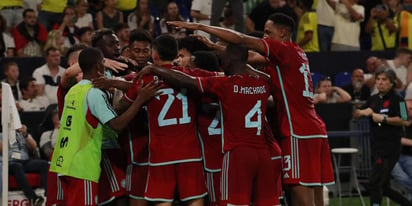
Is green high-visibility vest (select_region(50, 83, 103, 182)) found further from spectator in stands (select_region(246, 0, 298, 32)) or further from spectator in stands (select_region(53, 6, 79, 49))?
spectator in stands (select_region(246, 0, 298, 32))

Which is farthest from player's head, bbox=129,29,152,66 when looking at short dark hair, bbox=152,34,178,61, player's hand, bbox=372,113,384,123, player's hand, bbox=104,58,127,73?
player's hand, bbox=372,113,384,123

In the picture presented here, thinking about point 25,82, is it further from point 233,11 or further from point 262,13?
point 262,13

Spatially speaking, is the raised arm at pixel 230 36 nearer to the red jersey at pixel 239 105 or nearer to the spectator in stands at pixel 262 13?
the red jersey at pixel 239 105

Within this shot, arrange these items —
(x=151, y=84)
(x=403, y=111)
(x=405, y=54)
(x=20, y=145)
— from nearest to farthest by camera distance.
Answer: (x=151, y=84)
(x=403, y=111)
(x=20, y=145)
(x=405, y=54)

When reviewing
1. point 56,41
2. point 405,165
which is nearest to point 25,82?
point 56,41

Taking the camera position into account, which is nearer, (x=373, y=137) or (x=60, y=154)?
(x=60, y=154)

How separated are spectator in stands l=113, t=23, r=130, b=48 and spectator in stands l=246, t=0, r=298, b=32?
226 centimetres

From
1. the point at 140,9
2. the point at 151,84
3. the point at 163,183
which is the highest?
the point at 140,9

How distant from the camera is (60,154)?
11.9 meters

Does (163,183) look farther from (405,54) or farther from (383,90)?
(405,54)

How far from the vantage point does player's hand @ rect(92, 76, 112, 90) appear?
1176 centimetres

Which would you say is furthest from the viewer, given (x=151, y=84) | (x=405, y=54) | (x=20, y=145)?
(x=405, y=54)

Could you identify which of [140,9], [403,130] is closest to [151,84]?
[403,130]

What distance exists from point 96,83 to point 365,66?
10312 millimetres
